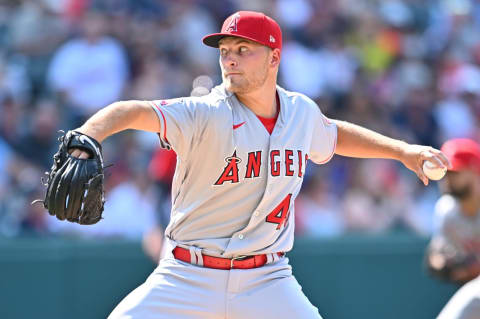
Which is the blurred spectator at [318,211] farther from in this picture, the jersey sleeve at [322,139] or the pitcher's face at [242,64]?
the pitcher's face at [242,64]

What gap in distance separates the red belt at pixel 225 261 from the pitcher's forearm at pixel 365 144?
2.73ft

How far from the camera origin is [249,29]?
13.8ft

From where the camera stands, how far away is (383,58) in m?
11.0

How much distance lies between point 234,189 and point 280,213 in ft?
0.94

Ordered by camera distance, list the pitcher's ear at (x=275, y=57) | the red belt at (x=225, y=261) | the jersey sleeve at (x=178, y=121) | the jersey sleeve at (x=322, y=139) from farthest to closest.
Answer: the jersey sleeve at (x=322, y=139) → the pitcher's ear at (x=275, y=57) → the red belt at (x=225, y=261) → the jersey sleeve at (x=178, y=121)

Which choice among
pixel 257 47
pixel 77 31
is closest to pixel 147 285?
pixel 257 47

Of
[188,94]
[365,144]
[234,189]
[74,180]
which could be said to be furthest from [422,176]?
[188,94]

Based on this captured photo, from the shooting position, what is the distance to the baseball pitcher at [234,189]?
3.99 meters

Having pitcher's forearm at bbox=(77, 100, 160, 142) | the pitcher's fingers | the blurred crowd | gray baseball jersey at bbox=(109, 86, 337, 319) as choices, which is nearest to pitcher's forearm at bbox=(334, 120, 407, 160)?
the pitcher's fingers

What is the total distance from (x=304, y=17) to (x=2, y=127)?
437cm

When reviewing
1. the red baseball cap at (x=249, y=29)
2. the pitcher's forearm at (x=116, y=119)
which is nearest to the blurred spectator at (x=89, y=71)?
the red baseball cap at (x=249, y=29)

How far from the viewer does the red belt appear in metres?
4.09

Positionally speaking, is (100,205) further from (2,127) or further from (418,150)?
(2,127)

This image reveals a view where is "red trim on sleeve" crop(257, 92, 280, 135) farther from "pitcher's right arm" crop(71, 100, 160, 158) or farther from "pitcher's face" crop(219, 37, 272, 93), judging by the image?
"pitcher's right arm" crop(71, 100, 160, 158)
